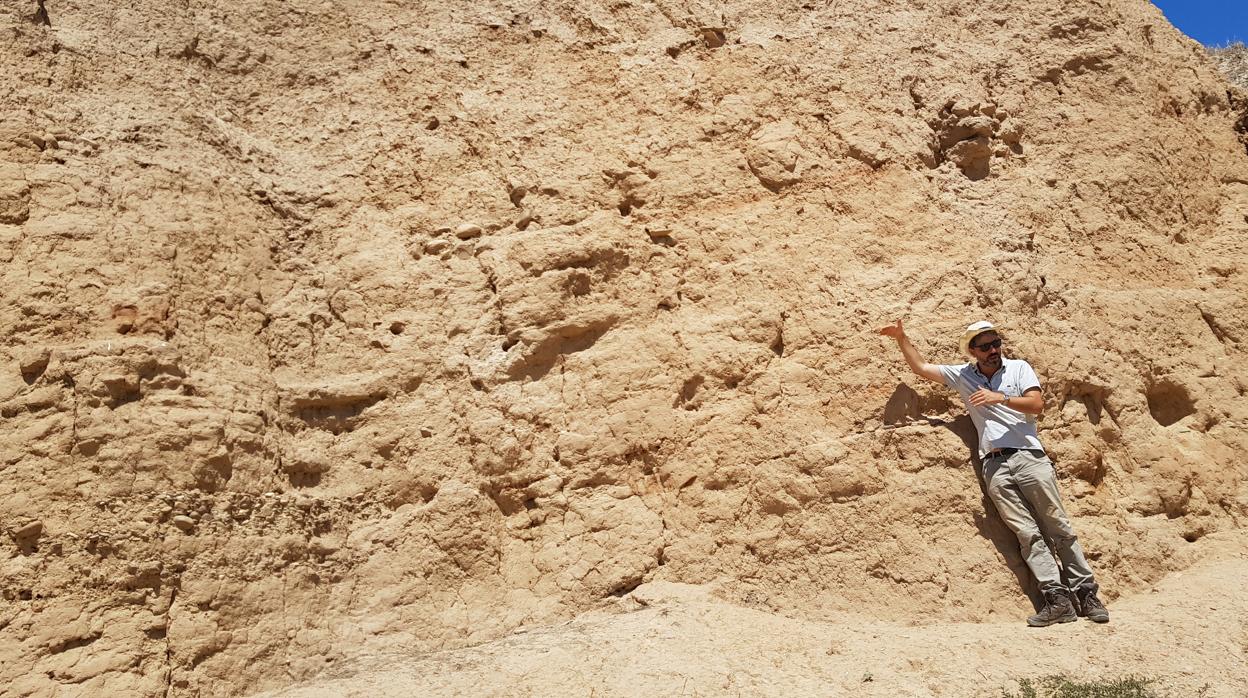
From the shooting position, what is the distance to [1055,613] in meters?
3.92

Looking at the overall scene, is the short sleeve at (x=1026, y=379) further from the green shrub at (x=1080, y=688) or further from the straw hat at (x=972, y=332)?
the green shrub at (x=1080, y=688)

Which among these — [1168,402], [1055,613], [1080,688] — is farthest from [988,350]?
[1080,688]

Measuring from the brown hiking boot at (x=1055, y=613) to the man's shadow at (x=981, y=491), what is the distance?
10cm

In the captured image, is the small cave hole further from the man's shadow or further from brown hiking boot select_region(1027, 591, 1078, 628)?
brown hiking boot select_region(1027, 591, 1078, 628)

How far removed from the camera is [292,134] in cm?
537

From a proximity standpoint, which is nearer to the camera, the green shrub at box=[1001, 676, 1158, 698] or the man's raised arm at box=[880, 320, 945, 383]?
the green shrub at box=[1001, 676, 1158, 698]

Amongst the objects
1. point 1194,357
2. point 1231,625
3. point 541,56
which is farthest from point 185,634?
point 1194,357

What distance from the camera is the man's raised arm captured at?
4297 millimetres

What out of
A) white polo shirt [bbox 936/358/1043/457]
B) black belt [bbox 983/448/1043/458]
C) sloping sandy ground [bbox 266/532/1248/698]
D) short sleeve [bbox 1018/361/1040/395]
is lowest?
sloping sandy ground [bbox 266/532/1248/698]

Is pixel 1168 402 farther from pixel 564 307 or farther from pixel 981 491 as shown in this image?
pixel 564 307

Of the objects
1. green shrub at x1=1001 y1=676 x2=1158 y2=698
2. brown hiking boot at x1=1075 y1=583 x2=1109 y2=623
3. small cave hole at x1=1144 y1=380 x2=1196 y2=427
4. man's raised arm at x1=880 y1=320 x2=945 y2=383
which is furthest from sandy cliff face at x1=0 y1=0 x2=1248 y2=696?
green shrub at x1=1001 y1=676 x2=1158 y2=698

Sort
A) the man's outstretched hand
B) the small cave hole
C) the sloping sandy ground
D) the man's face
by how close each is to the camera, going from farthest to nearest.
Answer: the small cave hole, the man's outstretched hand, the man's face, the sloping sandy ground

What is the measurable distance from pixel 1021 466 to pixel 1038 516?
229 mm

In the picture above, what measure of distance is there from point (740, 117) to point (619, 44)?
2.90 feet
